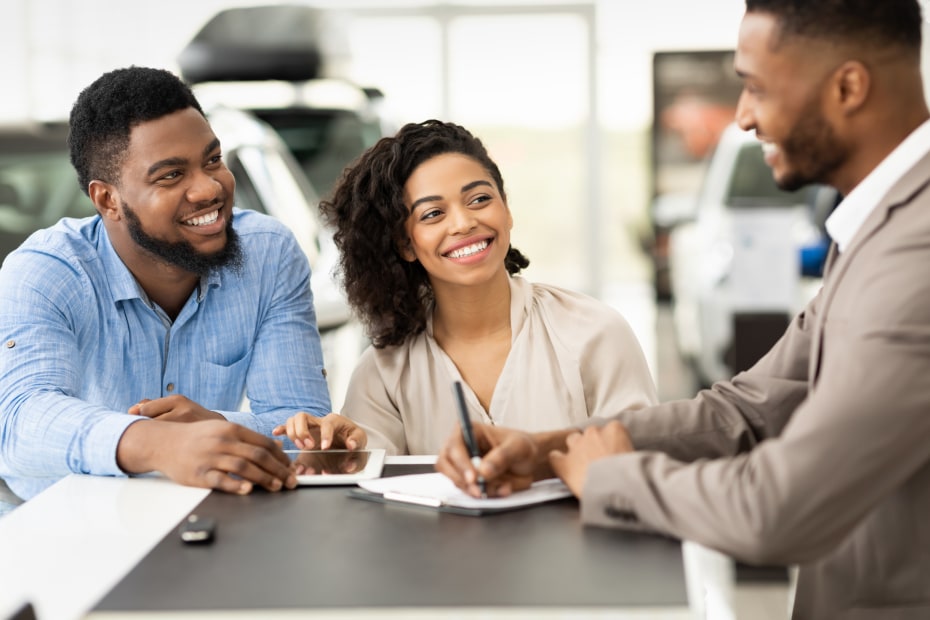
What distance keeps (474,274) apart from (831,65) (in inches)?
39.7

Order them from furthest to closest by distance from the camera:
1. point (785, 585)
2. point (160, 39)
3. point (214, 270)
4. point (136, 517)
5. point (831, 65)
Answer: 1. point (160, 39)
2. point (785, 585)
3. point (214, 270)
4. point (136, 517)
5. point (831, 65)

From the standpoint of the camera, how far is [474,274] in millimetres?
2377

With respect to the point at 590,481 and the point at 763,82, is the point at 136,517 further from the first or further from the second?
the point at 763,82

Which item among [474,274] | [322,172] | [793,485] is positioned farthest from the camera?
[322,172]

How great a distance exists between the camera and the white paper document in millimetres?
1604

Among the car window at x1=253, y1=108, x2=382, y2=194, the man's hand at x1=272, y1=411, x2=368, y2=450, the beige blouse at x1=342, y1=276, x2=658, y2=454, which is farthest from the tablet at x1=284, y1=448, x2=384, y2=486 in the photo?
the car window at x1=253, y1=108, x2=382, y2=194

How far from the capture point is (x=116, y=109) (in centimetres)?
248

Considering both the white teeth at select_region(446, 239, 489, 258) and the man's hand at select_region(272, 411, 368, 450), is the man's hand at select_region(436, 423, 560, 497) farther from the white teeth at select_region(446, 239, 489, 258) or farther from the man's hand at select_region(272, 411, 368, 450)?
the white teeth at select_region(446, 239, 489, 258)

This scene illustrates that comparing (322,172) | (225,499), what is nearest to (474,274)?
(225,499)

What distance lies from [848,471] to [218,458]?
90 cm

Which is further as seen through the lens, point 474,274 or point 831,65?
point 474,274

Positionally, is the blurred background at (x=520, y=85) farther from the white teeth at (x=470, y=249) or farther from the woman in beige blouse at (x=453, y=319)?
the white teeth at (x=470, y=249)

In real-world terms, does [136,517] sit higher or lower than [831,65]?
lower

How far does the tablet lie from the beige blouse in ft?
1.27
